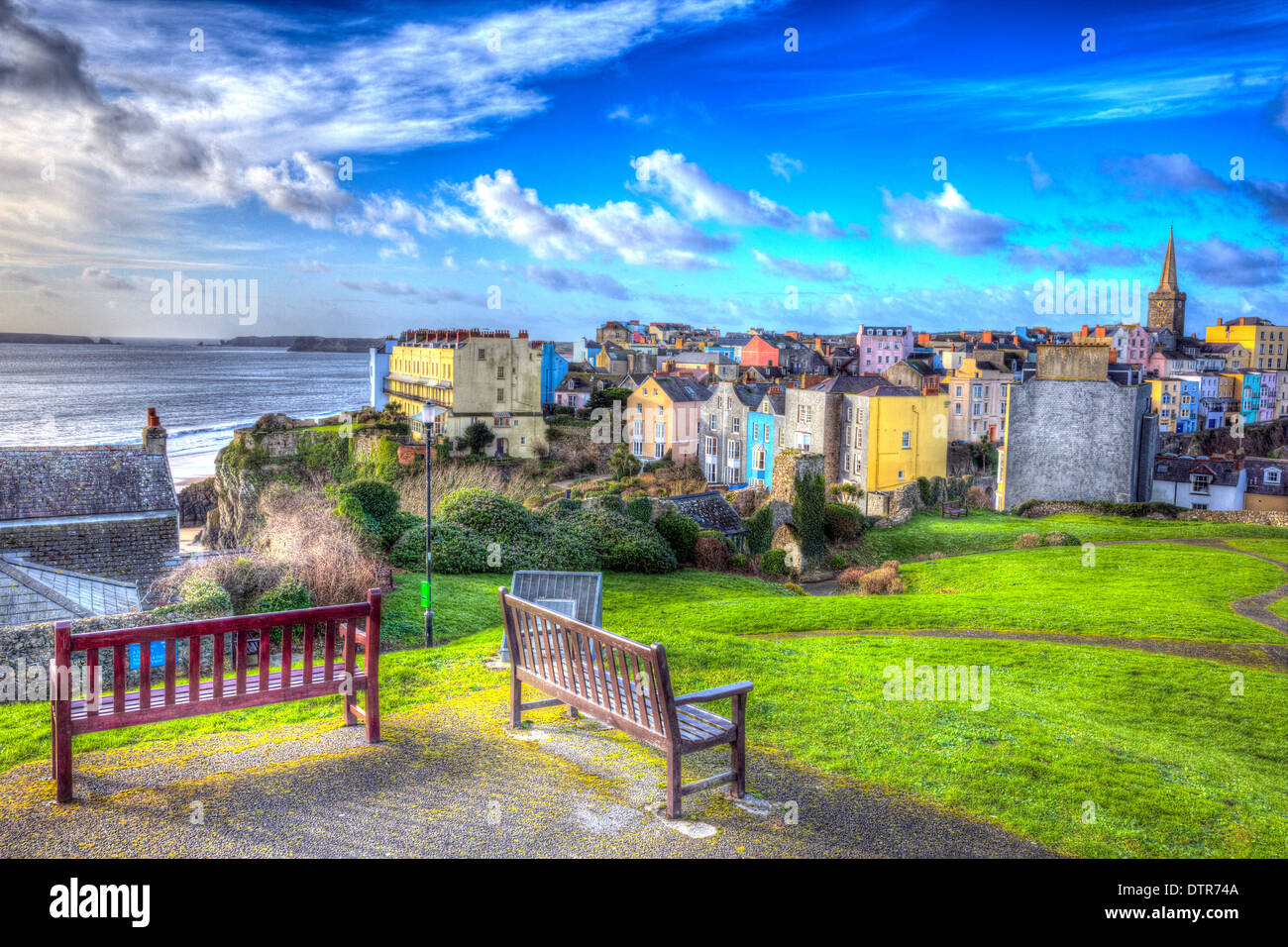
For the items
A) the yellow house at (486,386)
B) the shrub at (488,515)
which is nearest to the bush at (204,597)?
the shrub at (488,515)

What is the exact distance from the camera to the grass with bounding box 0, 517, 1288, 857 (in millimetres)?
6512

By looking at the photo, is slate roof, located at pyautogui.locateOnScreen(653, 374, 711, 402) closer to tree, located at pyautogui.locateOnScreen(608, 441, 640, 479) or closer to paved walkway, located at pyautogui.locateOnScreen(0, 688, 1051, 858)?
tree, located at pyautogui.locateOnScreen(608, 441, 640, 479)

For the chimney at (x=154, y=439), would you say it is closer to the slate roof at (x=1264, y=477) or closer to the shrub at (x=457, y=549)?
the shrub at (x=457, y=549)

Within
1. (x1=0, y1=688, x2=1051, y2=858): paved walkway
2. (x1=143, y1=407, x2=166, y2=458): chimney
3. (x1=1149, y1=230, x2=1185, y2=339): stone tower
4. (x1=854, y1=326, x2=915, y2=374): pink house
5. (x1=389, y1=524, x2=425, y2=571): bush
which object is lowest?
(x1=389, y1=524, x2=425, y2=571): bush

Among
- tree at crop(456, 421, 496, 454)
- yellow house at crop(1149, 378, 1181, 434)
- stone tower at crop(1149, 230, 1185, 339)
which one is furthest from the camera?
stone tower at crop(1149, 230, 1185, 339)

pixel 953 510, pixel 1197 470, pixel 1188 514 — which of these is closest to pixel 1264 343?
pixel 1197 470

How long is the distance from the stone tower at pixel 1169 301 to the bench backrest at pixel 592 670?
14807 centimetres

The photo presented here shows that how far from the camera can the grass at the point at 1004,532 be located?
107ft

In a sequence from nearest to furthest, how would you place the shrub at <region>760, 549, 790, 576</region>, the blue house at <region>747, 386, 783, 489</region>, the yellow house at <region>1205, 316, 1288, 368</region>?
the shrub at <region>760, 549, 790, 576</region>
the blue house at <region>747, 386, 783, 489</region>
the yellow house at <region>1205, 316, 1288, 368</region>

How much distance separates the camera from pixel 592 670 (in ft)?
21.4

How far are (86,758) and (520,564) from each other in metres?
15.8

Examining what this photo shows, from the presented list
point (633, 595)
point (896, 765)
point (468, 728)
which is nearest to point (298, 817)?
point (468, 728)

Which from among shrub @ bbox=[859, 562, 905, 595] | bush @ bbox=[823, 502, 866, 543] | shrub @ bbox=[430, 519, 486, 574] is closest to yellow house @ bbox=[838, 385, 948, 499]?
bush @ bbox=[823, 502, 866, 543]

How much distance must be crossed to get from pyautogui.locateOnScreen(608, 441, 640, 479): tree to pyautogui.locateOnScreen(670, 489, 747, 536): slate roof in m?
23.9
